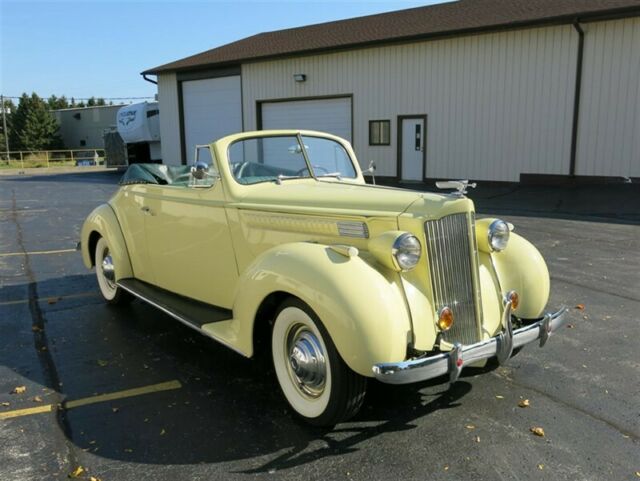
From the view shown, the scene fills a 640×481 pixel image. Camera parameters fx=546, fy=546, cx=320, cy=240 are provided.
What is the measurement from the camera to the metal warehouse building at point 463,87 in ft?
46.4

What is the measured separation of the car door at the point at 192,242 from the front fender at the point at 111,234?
45 cm

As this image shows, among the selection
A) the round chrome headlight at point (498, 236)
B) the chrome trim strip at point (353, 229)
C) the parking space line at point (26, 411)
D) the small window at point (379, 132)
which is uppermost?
the small window at point (379, 132)

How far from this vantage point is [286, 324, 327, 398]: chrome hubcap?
3195 millimetres

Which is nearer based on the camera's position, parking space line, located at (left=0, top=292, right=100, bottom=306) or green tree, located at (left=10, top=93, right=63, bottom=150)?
parking space line, located at (left=0, top=292, right=100, bottom=306)

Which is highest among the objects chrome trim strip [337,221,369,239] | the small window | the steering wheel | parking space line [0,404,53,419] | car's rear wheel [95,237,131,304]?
the small window

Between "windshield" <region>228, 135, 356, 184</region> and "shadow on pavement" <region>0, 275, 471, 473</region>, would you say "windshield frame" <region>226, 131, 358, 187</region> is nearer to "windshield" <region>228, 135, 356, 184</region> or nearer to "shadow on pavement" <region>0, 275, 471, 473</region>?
"windshield" <region>228, 135, 356, 184</region>

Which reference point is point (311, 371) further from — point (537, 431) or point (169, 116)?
Result: point (169, 116)

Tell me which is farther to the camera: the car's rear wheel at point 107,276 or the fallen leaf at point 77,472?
the car's rear wheel at point 107,276

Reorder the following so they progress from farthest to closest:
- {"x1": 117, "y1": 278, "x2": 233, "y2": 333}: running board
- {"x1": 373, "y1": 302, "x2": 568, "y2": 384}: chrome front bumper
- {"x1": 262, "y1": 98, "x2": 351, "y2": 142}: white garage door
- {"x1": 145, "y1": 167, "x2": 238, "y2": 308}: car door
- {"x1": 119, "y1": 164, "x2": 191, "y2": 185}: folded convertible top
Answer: {"x1": 262, "y1": 98, "x2": 351, "y2": 142}: white garage door < {"x1": 119, "y1": 164, "x2": 191, "y2": 185}: folded convertible top < {"x1": 145, "y1": 167, "x2": 238, "y2": 308}: car door < {"x1": 117, "y1": 278, "x2": 233, "y2": 333}: running board < {"x1": 373, "y1": 302, "x2": 568, "y2": 384}: chrome front bumper

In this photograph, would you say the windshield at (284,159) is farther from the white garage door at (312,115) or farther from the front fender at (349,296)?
the white garage door at (312,115)

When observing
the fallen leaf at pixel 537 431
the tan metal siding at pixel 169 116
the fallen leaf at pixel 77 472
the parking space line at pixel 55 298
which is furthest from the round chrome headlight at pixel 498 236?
the tan metal siding at pixel 169 116

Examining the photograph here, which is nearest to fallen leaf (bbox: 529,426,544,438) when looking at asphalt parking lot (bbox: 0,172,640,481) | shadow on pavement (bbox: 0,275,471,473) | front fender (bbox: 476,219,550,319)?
asphalt parking lot (bbox: 0,172,640,481)

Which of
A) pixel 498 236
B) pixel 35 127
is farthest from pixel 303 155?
pixel 35 127

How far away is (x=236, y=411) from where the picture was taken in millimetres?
3475
